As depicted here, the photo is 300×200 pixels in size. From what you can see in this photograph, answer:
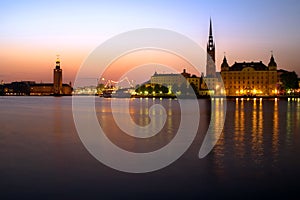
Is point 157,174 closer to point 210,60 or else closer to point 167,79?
point 210,60

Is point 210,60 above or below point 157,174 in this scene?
above

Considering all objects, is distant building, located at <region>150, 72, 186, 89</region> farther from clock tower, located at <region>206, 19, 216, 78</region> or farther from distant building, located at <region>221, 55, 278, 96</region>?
distant building, located at <region>221, 55, 278, 96</region>

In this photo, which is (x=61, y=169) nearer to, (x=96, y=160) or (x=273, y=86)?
(x=96, y=160)

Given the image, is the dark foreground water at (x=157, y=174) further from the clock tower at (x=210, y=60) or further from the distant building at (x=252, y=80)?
the clock tower at (x=210, y=60)

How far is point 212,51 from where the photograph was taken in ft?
413

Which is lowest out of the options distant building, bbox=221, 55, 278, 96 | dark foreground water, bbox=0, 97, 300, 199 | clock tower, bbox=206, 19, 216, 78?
dark foreground water, bbox=0, 97, 300, 199

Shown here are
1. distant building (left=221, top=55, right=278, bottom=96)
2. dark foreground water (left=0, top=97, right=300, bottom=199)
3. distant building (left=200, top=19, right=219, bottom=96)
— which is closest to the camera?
dark foreground water (left=0, top=97, right=300, bottom=199)

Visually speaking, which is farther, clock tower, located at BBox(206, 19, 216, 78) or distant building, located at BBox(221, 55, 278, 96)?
clock tower, located at BBox(206, 19, 216, 78)

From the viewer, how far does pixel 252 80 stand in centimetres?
10975

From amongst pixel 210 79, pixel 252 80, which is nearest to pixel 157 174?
pixel 252 80

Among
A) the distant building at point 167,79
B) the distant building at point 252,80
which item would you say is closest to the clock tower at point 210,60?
the distant building at point 252,80

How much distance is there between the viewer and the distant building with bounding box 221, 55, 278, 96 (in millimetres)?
109438

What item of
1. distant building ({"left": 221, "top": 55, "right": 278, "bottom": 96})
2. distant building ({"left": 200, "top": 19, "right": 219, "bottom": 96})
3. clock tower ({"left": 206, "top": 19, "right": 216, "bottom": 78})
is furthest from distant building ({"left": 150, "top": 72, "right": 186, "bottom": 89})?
distant building ({"left": 221, "top": 55, "right": 278, "bottom": 96})

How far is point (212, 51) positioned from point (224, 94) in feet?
61.9
